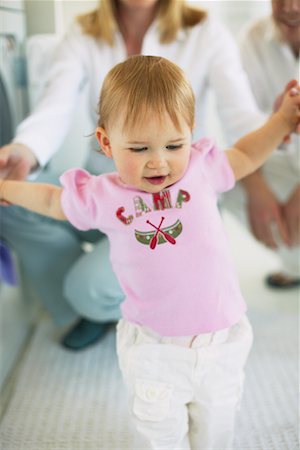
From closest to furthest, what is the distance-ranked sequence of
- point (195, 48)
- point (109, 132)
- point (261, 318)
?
point (109, 132) < point (195, 48) < point (261, 318)

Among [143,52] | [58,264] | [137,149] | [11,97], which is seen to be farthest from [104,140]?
[58,264]

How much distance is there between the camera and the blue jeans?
97 cm

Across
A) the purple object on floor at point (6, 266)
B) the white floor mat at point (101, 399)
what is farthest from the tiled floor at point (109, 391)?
the purple object on floor at point (6, 266)

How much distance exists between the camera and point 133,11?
2.73 feet

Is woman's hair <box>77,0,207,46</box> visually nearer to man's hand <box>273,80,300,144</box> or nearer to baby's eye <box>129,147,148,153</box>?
man's hand <box>273,80,300,144</box>

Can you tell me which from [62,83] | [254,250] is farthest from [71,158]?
[254,250]

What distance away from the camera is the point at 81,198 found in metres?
0.65

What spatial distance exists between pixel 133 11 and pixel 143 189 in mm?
376

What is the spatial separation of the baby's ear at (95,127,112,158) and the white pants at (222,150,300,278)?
16.2 inches

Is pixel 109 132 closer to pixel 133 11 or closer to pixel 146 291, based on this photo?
pixel 146 291

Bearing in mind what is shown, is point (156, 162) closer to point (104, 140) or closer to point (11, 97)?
point (104, 140)

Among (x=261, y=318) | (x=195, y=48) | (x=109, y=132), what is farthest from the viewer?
(x=261, y=318)

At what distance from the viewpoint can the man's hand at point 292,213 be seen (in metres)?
0.98

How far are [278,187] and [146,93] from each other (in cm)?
57
